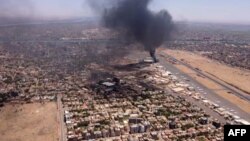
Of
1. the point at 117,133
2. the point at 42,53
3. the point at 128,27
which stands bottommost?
the point at 117,133

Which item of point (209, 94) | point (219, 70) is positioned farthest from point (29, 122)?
point (219, 70)

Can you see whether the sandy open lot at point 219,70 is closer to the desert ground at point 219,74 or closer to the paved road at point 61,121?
the desert ground at point 219,74

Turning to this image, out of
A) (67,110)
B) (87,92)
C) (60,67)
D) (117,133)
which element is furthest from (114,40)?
(117,133)

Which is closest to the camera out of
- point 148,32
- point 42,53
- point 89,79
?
point 89,79

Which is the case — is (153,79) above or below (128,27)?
below

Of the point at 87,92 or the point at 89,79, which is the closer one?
the point at 87,92

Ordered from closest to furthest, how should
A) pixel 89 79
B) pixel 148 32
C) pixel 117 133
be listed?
1. pixel 117 133
2. pixel 89 79
3. pixel 148 32

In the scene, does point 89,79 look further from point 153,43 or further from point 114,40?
point 114,40
